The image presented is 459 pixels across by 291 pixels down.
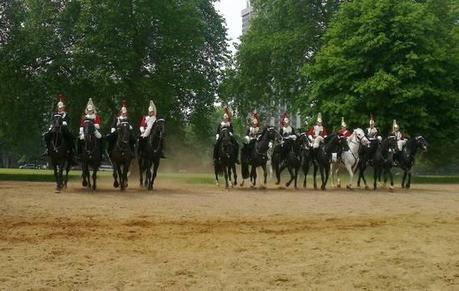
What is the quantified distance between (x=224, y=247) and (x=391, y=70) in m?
30.9

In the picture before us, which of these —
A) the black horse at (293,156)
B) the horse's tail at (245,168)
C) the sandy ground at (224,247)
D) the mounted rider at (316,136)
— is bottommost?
the sandy ground at (224,247)

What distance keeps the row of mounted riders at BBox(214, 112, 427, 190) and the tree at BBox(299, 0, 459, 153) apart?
338 inches

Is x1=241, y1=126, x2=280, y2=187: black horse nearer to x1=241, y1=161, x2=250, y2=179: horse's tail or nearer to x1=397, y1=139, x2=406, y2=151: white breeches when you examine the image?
x1=241, y1=161, x2=250, y2=179: horse's tail

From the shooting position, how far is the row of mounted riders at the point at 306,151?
27.3 m

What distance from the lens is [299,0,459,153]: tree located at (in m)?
38.2

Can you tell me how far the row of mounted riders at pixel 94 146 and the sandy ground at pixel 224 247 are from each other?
17.2 feet

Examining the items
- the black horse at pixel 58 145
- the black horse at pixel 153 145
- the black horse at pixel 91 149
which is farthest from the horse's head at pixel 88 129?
the black horse at pixel 153 145

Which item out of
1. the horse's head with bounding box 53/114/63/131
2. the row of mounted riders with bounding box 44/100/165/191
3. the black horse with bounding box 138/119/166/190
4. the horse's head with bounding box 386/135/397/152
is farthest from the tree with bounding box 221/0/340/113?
the horse's head with bounding box 53/114/63/131

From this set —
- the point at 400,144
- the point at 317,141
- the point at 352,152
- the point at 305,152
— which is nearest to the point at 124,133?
the point at 305,152

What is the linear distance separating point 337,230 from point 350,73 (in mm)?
28740

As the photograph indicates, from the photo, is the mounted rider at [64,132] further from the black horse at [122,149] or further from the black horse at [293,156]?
the black horse at [293,156]

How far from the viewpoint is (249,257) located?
378 inches

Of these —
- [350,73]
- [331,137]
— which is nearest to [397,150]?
[331,137]

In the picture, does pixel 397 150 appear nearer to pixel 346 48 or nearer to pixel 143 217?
pixel 346 48
